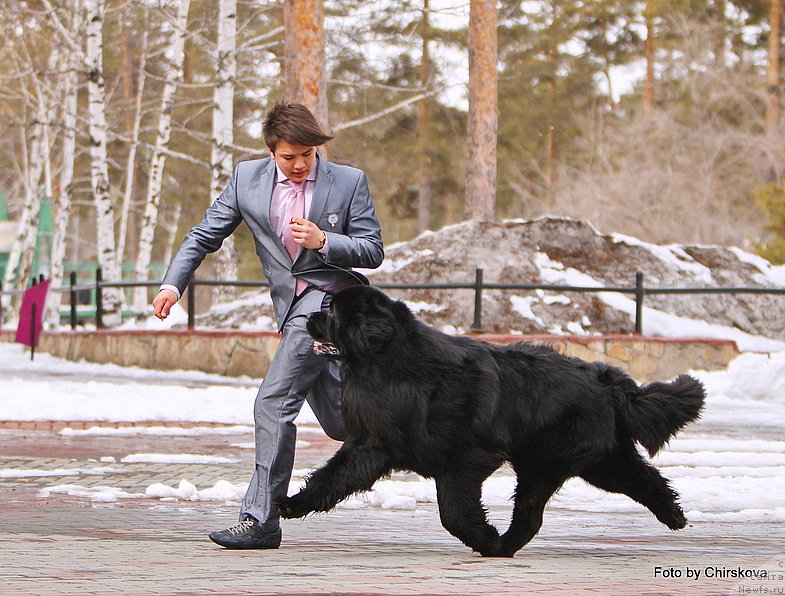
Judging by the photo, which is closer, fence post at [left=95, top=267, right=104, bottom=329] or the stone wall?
the stone wall

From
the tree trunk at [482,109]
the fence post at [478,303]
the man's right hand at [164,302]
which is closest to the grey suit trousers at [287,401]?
the man's right hand at [164,302]

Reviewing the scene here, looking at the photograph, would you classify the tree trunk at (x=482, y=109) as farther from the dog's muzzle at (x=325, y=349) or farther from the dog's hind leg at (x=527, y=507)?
the dog's muzzle at (x=325, y=349)

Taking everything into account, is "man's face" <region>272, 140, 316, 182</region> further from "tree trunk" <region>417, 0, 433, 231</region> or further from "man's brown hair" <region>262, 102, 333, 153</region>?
"tree trunk" <region>417, 0, 433, 231</region>

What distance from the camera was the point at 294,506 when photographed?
5.43 m

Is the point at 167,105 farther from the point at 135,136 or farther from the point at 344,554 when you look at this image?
the point at 344,554

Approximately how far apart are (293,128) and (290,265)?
1.99 feet

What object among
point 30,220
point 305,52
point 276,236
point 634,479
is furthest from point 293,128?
point 30,220

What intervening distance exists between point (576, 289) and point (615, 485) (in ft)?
40.1

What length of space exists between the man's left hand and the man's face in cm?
33

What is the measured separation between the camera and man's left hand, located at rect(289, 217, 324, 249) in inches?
214

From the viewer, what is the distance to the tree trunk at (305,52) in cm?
1761

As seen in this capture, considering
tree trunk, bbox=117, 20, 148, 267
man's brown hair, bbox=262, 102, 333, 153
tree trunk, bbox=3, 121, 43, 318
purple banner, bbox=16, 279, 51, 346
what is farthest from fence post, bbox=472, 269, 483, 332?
tree trunk, bbox=3, 121, 43, 318

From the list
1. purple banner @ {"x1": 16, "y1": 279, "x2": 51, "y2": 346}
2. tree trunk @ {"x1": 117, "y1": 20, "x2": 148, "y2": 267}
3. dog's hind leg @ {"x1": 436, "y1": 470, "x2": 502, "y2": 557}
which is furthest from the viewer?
tree trunk @ {"x1": 117, "y1": 20, "x2": 148, "y2": 267}

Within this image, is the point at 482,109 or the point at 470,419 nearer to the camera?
the point at 470,419
